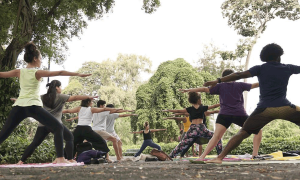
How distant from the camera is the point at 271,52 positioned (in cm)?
590

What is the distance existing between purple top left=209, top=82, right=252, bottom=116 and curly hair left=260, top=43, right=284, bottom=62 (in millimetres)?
1456

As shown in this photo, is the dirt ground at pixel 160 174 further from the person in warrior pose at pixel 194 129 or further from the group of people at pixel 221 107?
the person in warrior pose at pixel 194 129

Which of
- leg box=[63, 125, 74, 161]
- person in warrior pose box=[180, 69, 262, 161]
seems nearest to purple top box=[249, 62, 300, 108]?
person in warrior pose box=[180, 69, 262, 161]

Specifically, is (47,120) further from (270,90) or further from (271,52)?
(271,52)

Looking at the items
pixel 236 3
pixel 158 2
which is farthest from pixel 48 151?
pixel 236 3

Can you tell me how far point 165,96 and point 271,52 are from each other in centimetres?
2888

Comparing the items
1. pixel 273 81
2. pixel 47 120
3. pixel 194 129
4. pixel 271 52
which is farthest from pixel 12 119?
pixel 271 52

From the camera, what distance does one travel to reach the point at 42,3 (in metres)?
15.9

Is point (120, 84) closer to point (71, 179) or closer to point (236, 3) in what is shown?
point (236, 3)

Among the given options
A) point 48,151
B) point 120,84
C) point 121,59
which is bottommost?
point 48,151

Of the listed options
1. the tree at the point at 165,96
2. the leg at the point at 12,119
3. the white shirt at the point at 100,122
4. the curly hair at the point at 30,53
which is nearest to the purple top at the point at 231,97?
the curly hair at the point at 30,53

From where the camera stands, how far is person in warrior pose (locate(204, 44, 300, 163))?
5527 mm

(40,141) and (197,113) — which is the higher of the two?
(197,113)

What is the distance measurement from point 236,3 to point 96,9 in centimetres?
2078
